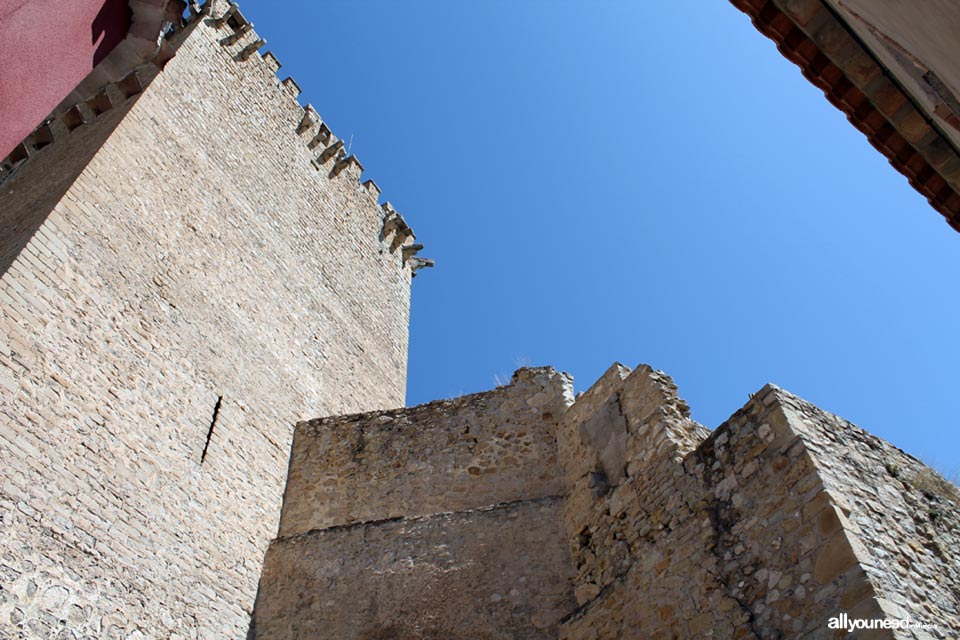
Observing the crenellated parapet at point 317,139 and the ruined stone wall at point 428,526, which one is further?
the crenellated parapet at point 317,139

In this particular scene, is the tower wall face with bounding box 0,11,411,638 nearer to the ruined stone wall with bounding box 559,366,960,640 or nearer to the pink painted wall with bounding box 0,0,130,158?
the pink painted wall with bounding box 0,0,130,158

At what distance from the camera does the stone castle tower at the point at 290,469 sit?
539 centimetres

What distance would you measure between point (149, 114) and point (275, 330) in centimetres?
284

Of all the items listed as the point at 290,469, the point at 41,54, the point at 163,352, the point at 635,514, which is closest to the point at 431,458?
the point at 290,469

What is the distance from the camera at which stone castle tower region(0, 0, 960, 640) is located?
17.7ft

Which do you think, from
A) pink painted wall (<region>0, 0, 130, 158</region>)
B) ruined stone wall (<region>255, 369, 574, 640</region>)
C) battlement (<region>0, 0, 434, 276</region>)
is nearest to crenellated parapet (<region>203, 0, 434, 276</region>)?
battlement (<region>0, 0, 434, 276</region>)

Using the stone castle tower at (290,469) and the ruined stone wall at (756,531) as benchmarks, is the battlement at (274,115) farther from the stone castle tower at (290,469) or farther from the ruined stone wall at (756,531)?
the ruined stone wall at (756,531)

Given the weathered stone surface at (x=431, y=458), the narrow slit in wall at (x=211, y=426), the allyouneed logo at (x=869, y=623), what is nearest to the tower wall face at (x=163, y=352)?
the narrow slit in wall at (x=211, y=426)

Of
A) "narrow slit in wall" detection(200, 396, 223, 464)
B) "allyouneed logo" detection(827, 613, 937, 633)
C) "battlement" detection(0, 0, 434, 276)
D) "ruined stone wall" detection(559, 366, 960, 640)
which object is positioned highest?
"battlement" detection(0, 0, 434, 276)

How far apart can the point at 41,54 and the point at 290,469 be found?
615 centimetres

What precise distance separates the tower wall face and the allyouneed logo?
5.16 meters

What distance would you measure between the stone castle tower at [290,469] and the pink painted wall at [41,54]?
402 millimetres

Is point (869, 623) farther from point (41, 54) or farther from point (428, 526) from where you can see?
point (41, 54)

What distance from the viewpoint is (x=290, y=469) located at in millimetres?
9023
